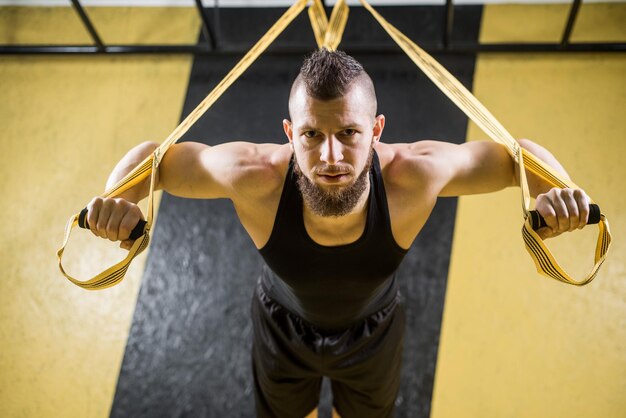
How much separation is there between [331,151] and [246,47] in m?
1.70

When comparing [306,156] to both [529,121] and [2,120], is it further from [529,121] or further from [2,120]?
[2,120]

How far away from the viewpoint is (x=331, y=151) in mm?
1458

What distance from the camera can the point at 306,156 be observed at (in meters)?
1.49

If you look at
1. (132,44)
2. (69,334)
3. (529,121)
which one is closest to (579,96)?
(529,121)

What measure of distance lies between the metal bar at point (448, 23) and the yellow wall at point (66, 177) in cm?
118

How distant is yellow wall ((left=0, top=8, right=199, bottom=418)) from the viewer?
95.8 inches

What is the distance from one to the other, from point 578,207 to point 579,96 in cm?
→ 166

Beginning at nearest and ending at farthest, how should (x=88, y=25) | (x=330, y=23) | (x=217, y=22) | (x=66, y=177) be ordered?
(x=330, y=23) → (x=66, y=177) → (x=88, y=25) → (x=217, y=22)

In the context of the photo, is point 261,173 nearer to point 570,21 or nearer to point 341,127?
point 341,127

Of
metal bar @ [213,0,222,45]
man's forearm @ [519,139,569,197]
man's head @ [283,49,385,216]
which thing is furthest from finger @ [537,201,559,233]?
metal bar @ [213,0,222,45]

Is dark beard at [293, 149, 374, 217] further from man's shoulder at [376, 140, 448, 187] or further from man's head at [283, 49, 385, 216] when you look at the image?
man's shoulder at [376, 140, 448, 187]

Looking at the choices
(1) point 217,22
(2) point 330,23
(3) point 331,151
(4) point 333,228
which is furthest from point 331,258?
(1) point 217,22

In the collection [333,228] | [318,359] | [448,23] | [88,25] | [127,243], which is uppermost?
[448,23]

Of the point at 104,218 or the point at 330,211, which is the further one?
the point at 330,211
